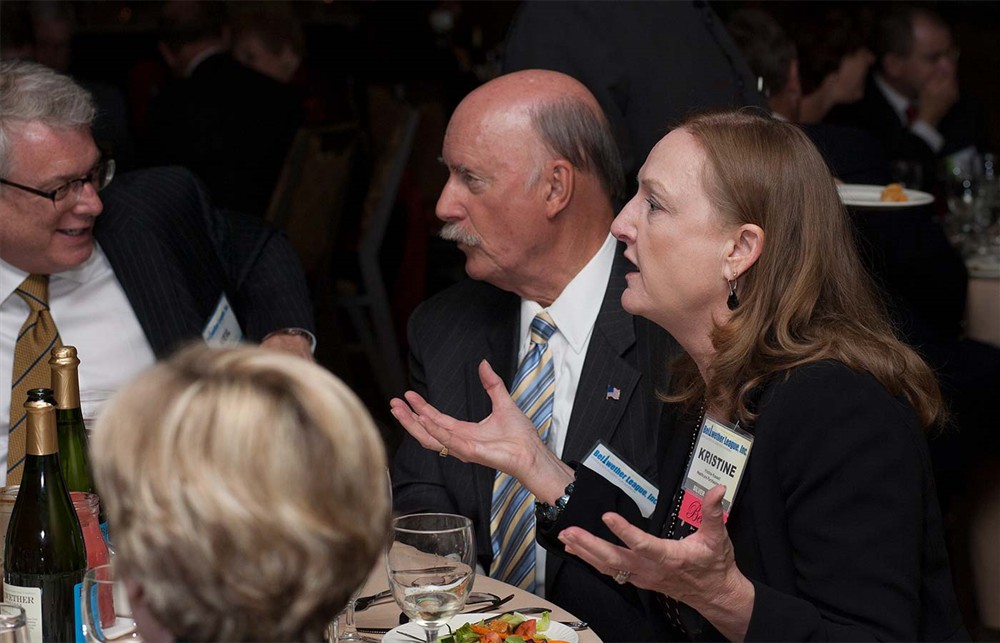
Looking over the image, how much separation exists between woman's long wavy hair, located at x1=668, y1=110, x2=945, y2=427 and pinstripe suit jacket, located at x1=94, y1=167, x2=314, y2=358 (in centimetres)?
139

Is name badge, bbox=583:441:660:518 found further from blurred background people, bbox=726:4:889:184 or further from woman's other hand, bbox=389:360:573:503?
blurred background people, bbox=726:4:889:184

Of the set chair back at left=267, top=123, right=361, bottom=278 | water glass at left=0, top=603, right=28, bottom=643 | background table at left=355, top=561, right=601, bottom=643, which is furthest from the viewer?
chair back at left=267, top=123, right=361, bottom=278

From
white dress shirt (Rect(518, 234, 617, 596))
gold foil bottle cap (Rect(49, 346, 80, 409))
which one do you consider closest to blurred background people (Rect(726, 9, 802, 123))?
white dress shirt (Rect(518, 234, 617, 596))

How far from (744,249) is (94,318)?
152cm

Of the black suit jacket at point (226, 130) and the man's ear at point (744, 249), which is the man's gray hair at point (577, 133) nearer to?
the man's ear at point (744, 249)

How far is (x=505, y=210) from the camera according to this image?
2.44 m

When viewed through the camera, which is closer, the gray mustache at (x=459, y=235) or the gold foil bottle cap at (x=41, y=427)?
the gold foil bottle cap at (x=41, y=427)

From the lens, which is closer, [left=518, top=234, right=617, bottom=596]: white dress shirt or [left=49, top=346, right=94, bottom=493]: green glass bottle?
[left=49, top=346, right=94, bottom=493]: green glass bottle

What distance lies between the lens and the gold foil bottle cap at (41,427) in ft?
4.70

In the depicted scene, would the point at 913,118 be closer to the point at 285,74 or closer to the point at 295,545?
the point at 285,74

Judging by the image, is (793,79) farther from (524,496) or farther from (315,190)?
(524,496)

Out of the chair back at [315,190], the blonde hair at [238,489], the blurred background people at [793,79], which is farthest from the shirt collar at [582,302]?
the chair back at [315,190]

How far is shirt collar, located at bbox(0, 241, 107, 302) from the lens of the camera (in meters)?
2.49

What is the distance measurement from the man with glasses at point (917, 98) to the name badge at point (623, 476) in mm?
4247
